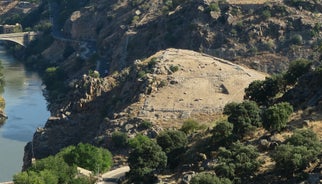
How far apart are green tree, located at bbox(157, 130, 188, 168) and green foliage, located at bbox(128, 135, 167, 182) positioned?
78 centimetres

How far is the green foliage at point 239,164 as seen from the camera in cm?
3241

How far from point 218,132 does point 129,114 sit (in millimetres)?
23935

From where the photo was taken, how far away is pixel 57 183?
38594 millimetres

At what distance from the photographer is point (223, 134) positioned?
37.2 metres

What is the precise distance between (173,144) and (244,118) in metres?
4.48

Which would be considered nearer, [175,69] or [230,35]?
[175,69]

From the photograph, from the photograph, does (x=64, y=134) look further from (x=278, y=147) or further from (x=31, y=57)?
(x=31, y=57)

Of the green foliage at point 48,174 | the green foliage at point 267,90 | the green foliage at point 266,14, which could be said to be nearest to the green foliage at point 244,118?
the green foliage at point 267,90

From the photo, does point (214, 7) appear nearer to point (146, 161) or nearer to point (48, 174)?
point (146, 161)

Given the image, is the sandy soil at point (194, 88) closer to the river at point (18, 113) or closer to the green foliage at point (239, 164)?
the river at point (18, 113)

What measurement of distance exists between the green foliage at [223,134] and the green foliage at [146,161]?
2.93 metres

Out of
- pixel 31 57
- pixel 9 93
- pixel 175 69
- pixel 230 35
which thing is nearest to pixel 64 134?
pixel 175 69

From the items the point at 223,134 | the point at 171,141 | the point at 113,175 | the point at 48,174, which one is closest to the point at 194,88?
the point at 113,175

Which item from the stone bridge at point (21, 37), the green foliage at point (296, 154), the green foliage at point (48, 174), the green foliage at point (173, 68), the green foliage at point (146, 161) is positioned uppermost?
the green foliage at point (296, 154)
